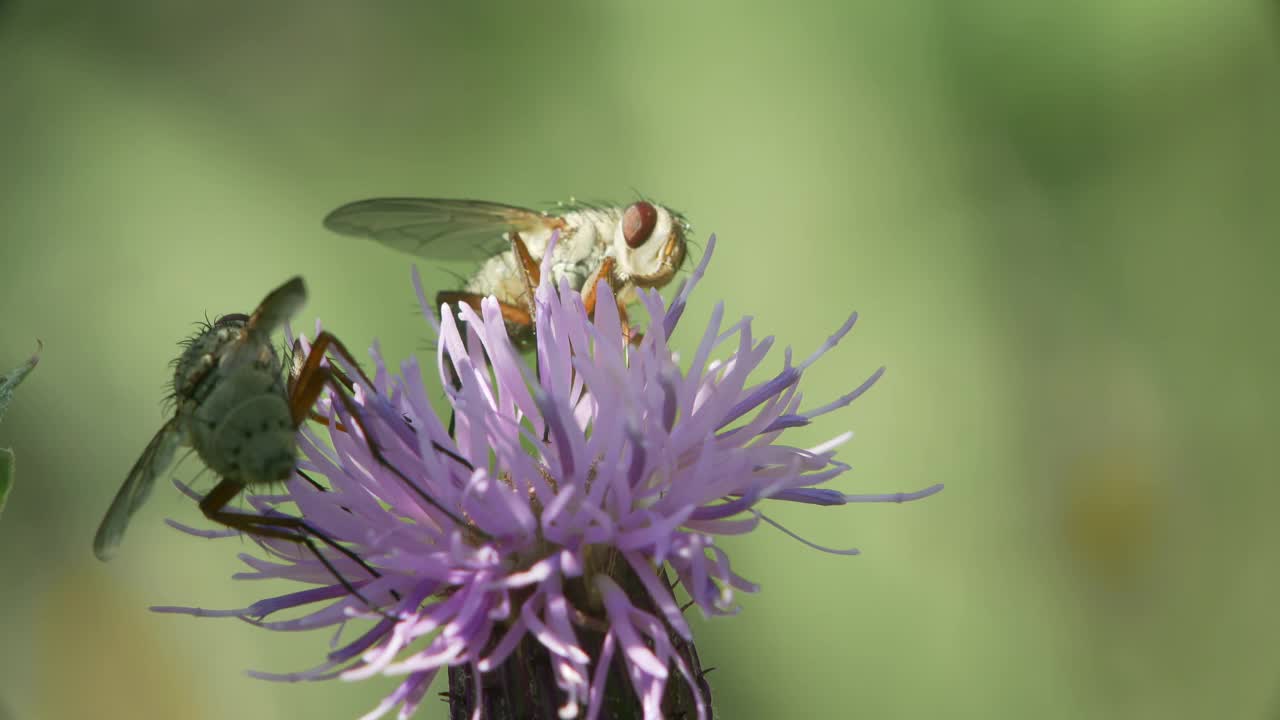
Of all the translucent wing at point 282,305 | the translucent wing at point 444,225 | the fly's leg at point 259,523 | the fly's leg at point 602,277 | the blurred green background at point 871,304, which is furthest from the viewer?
the blurred green background at point 871,304

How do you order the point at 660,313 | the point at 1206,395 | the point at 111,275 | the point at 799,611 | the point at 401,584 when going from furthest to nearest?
the point at 111,275
the point at 1206,395
the point at 799,611
the point at 660,313
the point at 401,584

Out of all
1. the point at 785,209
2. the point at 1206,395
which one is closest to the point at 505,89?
the point at 785,209

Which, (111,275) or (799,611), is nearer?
(799,611)

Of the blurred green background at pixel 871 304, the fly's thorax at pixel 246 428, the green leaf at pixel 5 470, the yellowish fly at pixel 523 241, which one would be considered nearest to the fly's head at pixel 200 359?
the fly's thorax at pixel 246 428

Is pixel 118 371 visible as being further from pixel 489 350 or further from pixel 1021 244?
pixel 1021 244

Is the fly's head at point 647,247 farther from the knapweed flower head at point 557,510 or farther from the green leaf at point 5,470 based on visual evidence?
the green leaf at point 5,470

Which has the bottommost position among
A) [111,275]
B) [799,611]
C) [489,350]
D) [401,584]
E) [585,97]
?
[799,611]

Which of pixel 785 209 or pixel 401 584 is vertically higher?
pixel 785 209

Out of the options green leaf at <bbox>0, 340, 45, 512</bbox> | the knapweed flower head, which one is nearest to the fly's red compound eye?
the knapweed flower head
